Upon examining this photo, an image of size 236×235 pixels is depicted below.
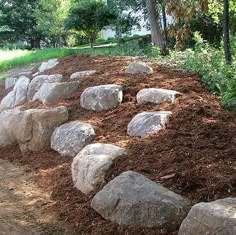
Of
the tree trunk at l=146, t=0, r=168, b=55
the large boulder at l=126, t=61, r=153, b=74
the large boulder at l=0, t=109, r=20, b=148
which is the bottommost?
the large boulder at l=0, t=109, r=20, b=148

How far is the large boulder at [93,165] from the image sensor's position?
4707 mm

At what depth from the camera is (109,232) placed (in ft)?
12.7

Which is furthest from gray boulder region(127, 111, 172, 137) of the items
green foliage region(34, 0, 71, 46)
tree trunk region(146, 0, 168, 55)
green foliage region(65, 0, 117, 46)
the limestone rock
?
green foliage region(34, 0, 71, 46)

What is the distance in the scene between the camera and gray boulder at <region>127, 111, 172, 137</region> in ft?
18.0

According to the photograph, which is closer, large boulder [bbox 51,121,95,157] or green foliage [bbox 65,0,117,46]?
large boulder [bbox 51,121,95,157]

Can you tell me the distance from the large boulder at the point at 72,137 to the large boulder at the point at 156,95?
925 mm

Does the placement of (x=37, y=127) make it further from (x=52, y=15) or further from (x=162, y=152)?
(x=52, y=15)

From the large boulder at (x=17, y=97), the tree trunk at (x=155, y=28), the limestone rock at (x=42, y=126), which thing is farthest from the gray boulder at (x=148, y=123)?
the tree trunk at (x=155, y=28)

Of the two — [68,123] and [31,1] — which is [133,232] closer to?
[68,123]

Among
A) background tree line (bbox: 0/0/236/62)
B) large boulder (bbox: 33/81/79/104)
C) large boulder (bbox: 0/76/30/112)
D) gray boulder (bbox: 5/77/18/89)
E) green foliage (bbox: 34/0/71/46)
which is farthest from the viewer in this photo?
green foliage (bbox: 34/0/71/46)

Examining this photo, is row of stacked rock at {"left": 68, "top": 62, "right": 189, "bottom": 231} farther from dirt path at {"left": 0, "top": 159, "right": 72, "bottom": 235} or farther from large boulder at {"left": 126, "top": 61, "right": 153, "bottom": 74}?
large boulder at {"left": 126, "top": 61, "right": 153, "bottom": 74}

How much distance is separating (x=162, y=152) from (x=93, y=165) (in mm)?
746

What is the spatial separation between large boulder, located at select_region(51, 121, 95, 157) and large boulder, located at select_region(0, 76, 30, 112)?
9.47ft

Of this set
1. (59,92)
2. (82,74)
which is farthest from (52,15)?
(59,92)
